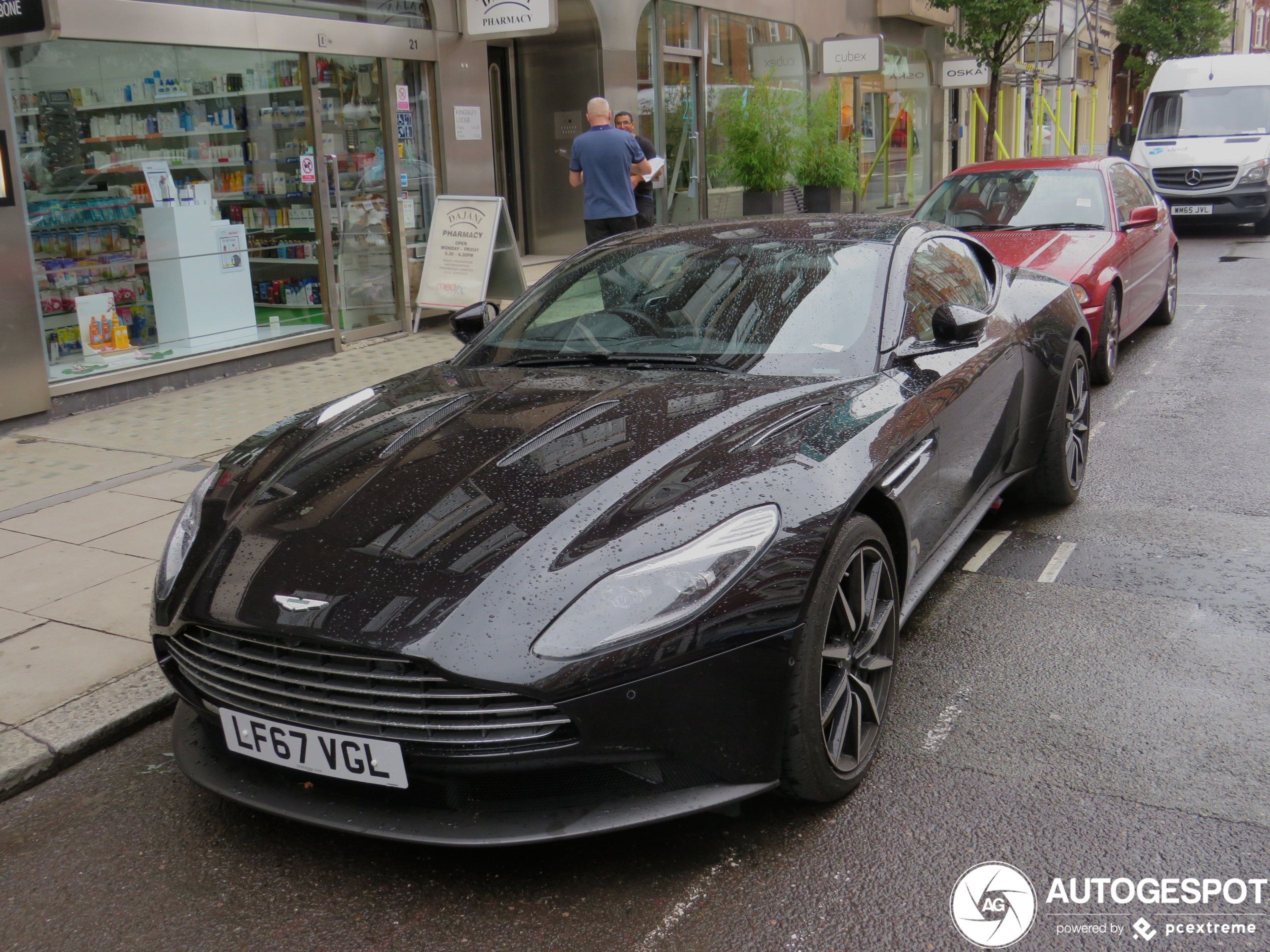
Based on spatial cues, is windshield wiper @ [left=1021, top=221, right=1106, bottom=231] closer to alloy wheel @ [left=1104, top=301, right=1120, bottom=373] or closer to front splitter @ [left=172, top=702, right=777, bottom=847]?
alloy wheel @ [left=1104, top=301, right=1120, bottom=373]

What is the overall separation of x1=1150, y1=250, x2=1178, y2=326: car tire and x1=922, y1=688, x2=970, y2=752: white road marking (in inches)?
308

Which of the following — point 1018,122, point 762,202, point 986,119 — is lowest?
point 762,202

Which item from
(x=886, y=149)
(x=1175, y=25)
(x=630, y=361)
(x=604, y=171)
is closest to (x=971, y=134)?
(x=886, y=149)

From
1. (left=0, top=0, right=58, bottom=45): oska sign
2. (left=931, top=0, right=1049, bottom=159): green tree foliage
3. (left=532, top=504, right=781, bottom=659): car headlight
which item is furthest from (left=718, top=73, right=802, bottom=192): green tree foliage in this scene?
(left=532, top=504, right=781, bottom=659): car headlight

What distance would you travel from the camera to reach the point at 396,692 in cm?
259

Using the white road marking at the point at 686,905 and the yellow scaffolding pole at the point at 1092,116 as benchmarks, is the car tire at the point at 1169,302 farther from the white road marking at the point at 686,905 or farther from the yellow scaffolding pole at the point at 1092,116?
the yellow scaffolding pole at the point at 1092,116

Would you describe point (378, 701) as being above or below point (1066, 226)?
below

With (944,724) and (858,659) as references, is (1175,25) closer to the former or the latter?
(944,724)

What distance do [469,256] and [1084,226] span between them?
516cm

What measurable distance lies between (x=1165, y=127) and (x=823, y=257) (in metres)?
17.7

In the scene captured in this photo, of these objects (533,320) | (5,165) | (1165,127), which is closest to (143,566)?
(533,320)

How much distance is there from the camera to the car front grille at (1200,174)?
18.1 m

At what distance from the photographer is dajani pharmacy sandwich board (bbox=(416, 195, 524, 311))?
10672mm

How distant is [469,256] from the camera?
10758mm
